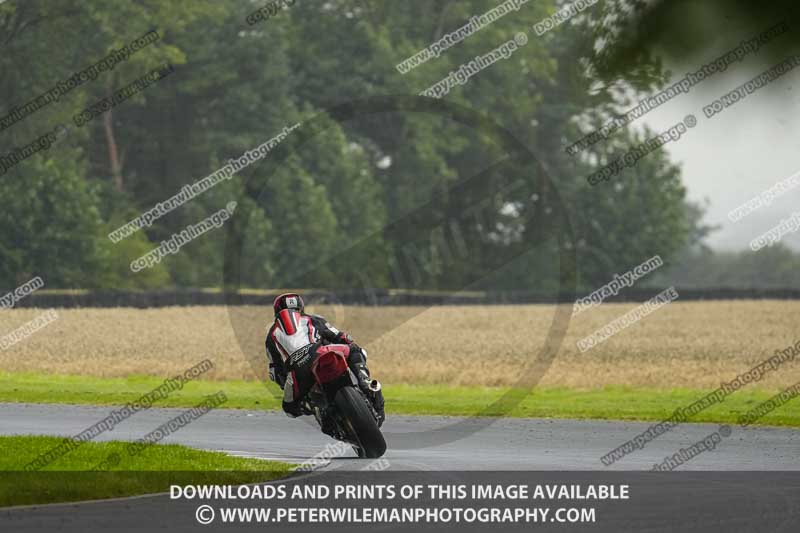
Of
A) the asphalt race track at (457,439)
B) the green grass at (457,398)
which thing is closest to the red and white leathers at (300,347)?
the asphalt race track at (457,439)

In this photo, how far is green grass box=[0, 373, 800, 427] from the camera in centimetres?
2791

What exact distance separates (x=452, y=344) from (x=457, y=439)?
24.9m

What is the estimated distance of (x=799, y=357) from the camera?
3912 centimetres

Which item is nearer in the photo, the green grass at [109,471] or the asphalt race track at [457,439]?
the green grass at [109,471]

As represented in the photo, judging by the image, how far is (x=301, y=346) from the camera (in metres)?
16.5

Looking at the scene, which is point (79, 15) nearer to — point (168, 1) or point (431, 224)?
point (168, 1)

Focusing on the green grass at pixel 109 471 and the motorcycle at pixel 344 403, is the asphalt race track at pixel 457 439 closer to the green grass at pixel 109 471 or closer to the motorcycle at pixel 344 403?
the motorcycle at pixel 344 403

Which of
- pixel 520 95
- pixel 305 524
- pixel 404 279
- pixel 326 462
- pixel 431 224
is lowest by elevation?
pixel 305 524

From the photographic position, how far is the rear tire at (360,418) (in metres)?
16.0

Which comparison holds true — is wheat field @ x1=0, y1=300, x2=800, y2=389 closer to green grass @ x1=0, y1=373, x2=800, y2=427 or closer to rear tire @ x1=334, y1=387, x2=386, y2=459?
green grass @ x1=0, y1=373, x2=800, y2=427

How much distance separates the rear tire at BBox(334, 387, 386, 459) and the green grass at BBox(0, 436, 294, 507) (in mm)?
815

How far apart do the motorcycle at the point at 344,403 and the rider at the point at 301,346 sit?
0.52 feet

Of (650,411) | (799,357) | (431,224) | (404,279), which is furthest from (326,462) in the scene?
(431,224)

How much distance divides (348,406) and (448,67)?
8721cm
